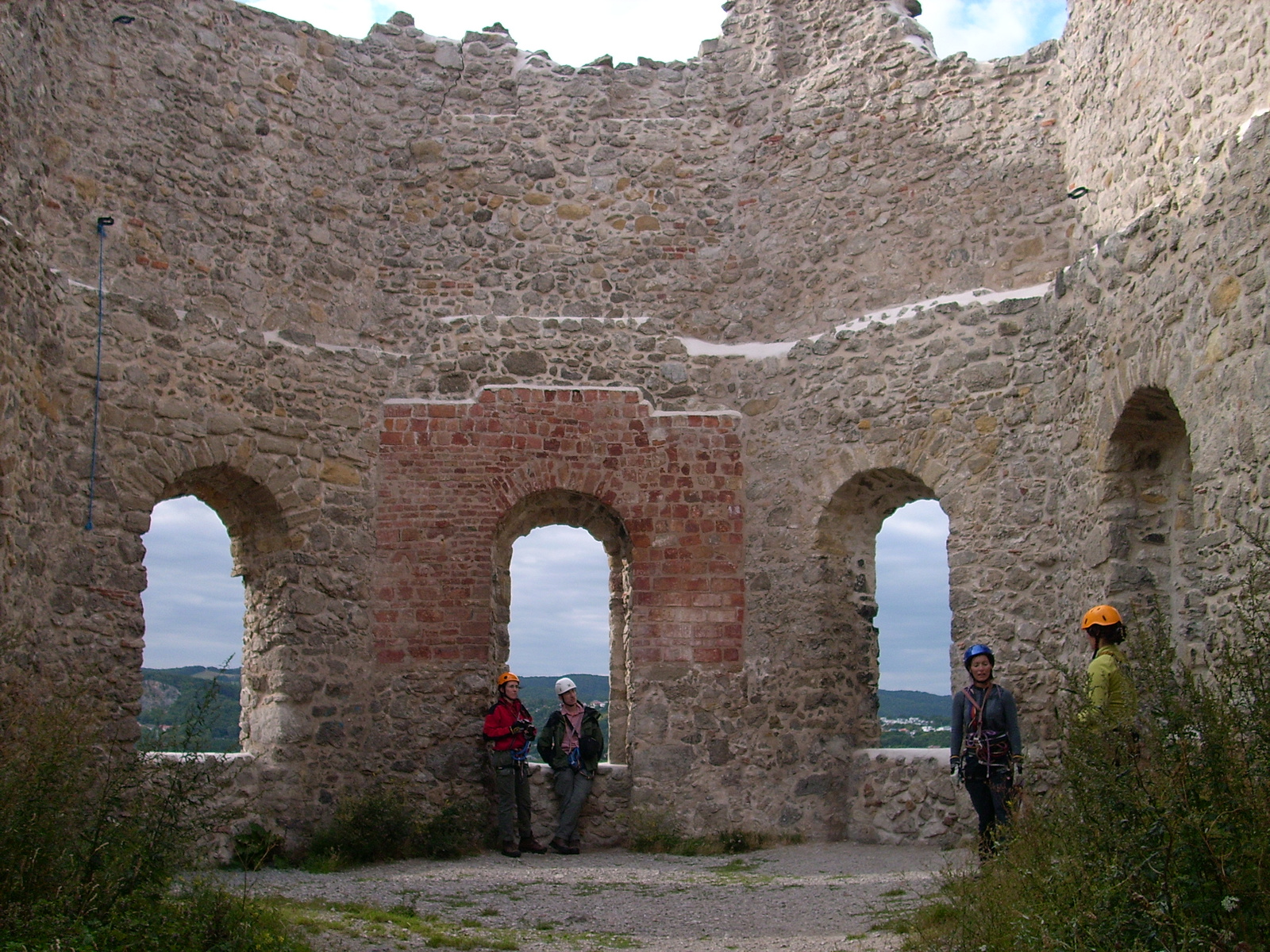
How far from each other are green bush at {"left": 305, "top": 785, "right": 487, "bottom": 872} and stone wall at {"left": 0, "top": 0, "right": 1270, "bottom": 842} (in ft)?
1.18

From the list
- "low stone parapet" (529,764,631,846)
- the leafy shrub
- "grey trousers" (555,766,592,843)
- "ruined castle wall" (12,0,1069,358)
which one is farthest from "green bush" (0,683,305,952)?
"ruined castle wall" (12,0,1069,358)

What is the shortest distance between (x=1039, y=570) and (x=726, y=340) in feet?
12.4

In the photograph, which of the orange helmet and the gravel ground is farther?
the orange helmet

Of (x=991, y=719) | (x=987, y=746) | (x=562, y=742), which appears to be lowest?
(x=562, y=742)

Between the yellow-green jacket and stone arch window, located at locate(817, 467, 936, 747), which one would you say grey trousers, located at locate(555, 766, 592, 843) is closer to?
stone arch window, located at locate(817, 467, 936, 747)

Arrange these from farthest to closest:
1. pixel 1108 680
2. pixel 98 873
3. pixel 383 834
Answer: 1. pixel 383 834
2. pixel 1108 680
3. pixel 98 873

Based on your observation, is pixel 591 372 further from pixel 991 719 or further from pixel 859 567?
pixel 991 719

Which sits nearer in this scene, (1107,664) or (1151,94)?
(1107,664)

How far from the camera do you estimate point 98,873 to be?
5070mm

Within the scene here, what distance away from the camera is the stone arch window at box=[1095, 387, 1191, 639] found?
843 cm

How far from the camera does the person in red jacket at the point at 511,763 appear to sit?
9.98m

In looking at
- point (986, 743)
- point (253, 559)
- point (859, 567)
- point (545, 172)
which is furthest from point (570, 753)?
point (545, 172)

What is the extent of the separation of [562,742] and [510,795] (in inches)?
25.6

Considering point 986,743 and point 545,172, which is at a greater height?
point 545,172
